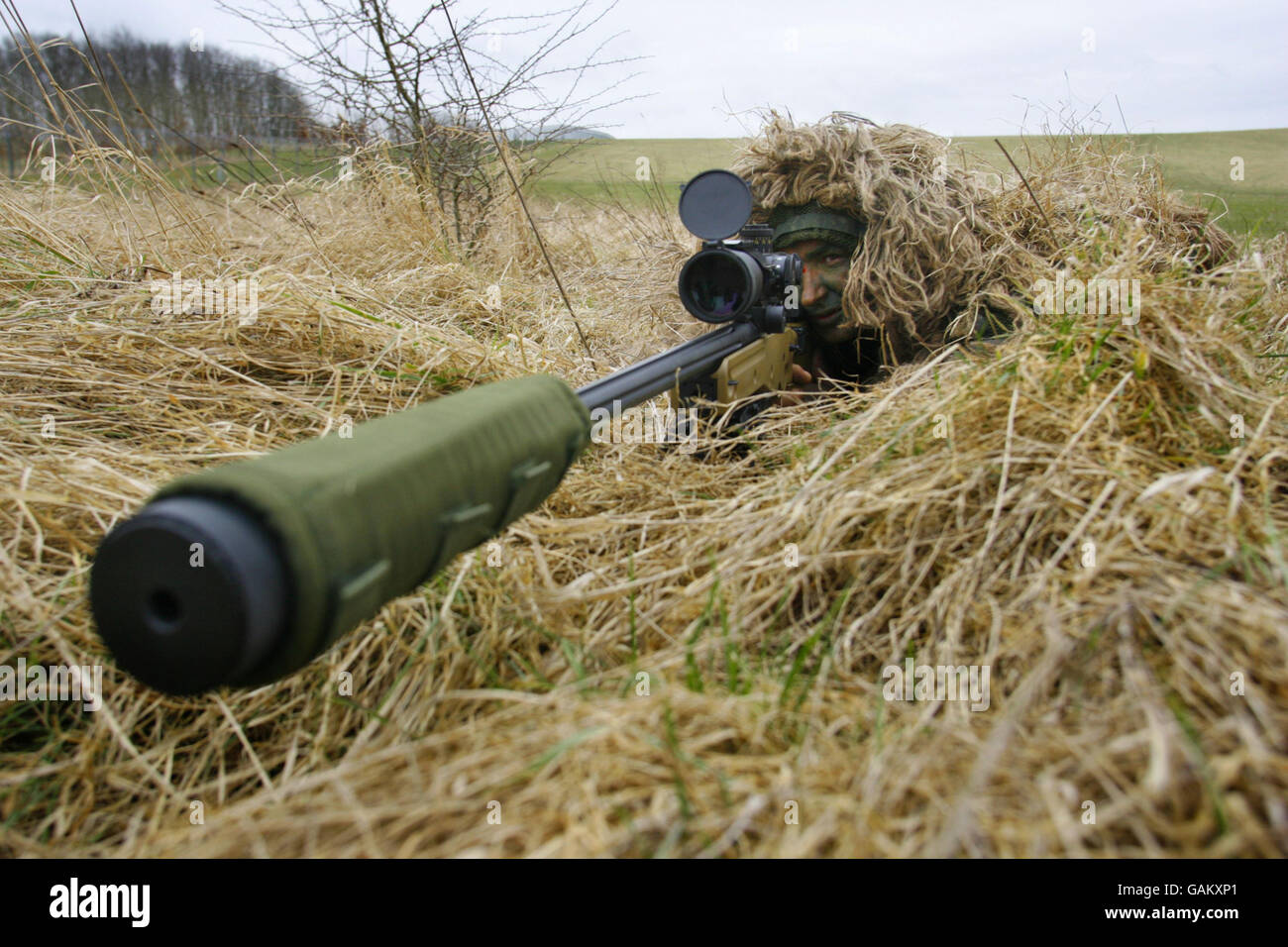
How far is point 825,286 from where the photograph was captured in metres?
3.16

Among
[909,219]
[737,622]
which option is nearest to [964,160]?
[909,219]

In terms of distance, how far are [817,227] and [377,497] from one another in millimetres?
2519

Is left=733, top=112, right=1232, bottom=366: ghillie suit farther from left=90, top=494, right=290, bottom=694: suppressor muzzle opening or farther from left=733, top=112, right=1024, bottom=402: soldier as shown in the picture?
left=90, top=494, right=290, bottom=694: suppressor muzzle opening

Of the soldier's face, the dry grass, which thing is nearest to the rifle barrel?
the dry grass

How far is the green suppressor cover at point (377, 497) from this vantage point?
1006 mm

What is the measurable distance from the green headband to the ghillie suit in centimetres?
1

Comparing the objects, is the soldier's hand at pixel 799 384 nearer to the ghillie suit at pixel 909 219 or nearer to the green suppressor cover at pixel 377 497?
the ghillie suit at pixel 909 219

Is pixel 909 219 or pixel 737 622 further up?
pixel 909 219

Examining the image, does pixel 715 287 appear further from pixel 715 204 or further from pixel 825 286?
pixel 825 286

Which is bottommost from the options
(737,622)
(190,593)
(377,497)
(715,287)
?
(737,622)

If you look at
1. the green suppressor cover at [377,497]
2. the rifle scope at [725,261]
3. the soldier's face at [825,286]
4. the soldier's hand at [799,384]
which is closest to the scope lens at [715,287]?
the rifle scope at [725,261]

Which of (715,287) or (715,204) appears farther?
(715,287)

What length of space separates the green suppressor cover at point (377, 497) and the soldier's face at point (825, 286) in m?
2.01
